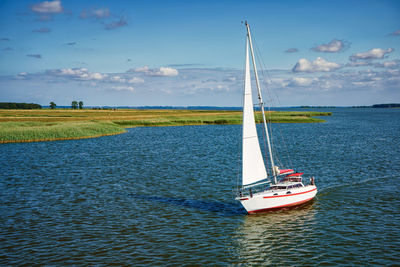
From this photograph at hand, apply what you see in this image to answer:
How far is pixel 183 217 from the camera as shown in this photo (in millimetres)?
→ 25906

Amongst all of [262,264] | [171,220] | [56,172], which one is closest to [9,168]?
[56,172]

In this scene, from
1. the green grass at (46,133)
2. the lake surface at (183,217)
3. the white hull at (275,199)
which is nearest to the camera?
the lake surface at (183,217)

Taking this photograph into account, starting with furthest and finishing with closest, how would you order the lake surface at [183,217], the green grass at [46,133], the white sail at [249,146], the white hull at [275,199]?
the green grass at [46,133] → the white hull at [275,199] → the white sail at [249,146] → the lake surface at [183,217]

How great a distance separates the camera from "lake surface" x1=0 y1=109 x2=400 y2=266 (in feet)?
64.3

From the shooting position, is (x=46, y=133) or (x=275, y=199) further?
(x=46, y=133)

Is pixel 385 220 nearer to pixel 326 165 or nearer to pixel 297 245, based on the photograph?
pixel 297 245

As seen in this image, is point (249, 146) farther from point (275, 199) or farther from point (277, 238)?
point (277, 238)

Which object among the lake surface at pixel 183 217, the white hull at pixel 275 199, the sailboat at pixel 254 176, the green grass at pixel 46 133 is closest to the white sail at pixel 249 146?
the sailboat at pixel 254 176

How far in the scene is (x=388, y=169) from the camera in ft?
138

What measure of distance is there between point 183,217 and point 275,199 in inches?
302

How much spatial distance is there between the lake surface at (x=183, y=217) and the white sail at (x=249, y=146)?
3327mm

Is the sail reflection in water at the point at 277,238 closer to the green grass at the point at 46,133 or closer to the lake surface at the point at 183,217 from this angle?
the lake surface at the point at 183,217

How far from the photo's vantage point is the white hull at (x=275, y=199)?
2573 centimetres

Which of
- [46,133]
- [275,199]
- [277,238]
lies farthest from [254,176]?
[46,133]
